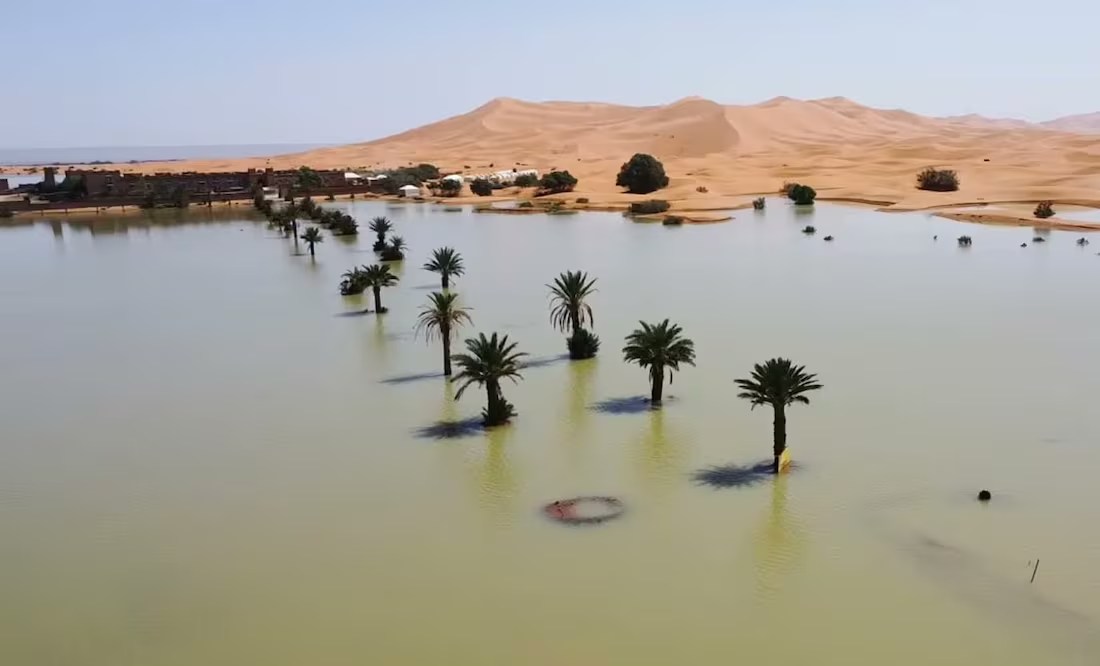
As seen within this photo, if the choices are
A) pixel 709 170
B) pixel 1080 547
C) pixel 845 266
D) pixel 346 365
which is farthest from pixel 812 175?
pixel 1080 547

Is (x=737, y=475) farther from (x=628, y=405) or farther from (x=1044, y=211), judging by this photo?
(x=1044, y=211)

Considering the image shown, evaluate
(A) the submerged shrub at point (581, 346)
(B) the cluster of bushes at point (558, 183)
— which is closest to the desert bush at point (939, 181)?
(B) the cluster of bushes at point (558, 183)

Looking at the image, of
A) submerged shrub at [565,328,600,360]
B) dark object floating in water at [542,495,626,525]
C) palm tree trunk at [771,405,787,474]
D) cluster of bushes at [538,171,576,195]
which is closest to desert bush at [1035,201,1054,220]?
cluster of bushes at [538,171,576,195]

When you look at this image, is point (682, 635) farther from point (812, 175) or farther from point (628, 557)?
point (812, 175)

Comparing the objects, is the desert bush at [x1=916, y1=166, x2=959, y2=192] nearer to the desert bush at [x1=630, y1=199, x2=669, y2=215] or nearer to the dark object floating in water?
the desert bush at [x1=630, y1=199, x2=669, y2=215]

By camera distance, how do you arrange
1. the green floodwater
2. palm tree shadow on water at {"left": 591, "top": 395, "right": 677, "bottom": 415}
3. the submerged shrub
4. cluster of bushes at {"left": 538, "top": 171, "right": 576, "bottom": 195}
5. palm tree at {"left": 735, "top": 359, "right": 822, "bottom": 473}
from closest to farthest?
the green floodwater → palm tree at {"left": 735, "top": 359, "right": 822, "bottom": 473} → palm tree shadow on water at {"left": 591, "top": 395, "right": 677, "bottom": 415} → the submerged shrub → cluster of bushes at {"left": 538, "top": 171, "right": 576, "bottom": 195}

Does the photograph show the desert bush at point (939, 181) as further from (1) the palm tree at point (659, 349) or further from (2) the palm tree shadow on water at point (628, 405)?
(1) the palm tree at point (659, 349)
